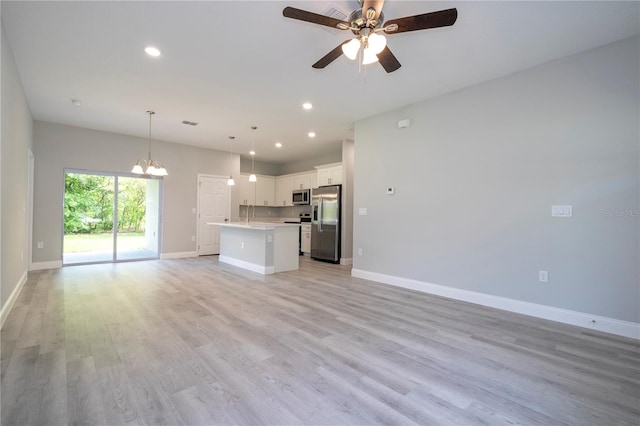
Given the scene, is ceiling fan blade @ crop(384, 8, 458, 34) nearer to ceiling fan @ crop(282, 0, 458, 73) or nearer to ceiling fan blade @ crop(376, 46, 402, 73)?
ceiling fan @ crop(282, 0, 458, 73)

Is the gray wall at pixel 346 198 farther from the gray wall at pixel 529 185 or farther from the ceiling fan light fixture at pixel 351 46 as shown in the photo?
the ceiling fan light fixture at pixel 351 46

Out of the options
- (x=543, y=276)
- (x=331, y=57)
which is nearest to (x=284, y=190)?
(x=331, y=57)

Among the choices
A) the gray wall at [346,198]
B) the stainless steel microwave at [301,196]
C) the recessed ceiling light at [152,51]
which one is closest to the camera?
the recessed ceiling light at [152,51]

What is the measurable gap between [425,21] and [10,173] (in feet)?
14.7

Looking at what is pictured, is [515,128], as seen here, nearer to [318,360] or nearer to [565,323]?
[565,323]

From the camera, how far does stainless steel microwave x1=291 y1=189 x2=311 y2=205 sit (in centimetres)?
826

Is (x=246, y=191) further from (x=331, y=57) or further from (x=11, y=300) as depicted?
(x=331, y=57)

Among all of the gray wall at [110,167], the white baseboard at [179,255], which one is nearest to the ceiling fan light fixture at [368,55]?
the gray wall at [110,167]

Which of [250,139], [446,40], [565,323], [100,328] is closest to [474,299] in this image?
[565,323]

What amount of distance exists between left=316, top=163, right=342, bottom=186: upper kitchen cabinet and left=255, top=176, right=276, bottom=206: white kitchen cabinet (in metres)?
2.31

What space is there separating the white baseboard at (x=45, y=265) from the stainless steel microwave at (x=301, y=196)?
17.9 feet

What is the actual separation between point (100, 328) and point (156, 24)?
2.96m

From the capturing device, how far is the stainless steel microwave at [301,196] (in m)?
8.26

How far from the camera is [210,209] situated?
7828 mm
